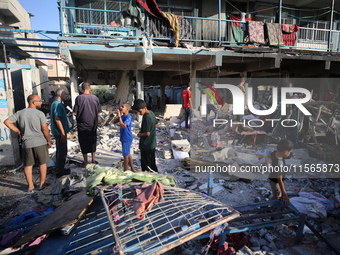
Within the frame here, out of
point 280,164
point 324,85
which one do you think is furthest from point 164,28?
point 324,85

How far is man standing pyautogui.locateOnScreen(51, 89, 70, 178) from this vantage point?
418cm

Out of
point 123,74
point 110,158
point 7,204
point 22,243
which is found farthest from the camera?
point 123,74

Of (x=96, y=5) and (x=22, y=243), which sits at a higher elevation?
(x=96, y=5)

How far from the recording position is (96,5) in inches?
376

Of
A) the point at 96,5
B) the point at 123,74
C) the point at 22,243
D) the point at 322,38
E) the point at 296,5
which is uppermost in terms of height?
the point at 296,5

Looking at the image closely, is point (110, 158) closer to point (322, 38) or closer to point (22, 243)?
point (22, 243)

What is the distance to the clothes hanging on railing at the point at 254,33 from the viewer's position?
8.51m

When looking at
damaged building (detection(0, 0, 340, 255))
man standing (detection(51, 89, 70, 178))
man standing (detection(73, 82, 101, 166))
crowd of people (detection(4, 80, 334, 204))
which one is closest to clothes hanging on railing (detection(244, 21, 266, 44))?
damaged building (detection(0, 0, 340, 255))

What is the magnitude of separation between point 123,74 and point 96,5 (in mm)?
3311

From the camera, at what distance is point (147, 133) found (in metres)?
3.80

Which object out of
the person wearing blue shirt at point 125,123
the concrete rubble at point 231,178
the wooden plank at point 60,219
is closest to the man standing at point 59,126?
the concrete rubble at point 231,178

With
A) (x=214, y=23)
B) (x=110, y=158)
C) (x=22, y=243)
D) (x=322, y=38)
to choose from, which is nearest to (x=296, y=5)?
(x=322, y=38)

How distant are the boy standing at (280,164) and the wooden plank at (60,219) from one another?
2.53 metres

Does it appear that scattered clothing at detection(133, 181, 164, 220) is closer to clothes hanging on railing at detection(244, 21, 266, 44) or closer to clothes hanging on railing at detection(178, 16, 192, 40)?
clothes hanging on railing at detection(178, 16, 192, 40)
